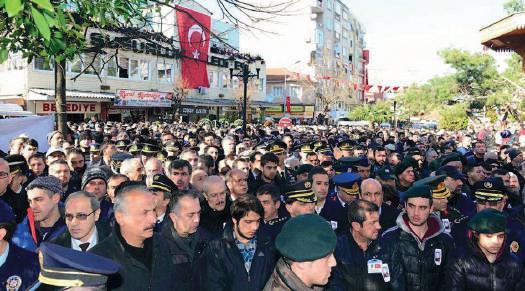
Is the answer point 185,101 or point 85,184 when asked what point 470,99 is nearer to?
point 85,184

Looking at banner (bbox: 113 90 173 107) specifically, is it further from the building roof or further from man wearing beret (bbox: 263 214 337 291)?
man wearing beret (bbox: 263 214 337 291)

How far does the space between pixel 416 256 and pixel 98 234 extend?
2.94 meters

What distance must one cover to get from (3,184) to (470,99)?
61.1 feet

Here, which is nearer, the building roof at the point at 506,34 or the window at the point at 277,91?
the building roof at the point at 506,34

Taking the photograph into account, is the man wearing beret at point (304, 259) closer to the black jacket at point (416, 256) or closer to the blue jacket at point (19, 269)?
the black jacket at point (416, 256)

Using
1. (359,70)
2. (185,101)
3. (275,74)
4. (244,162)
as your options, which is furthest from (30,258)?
(359,70)

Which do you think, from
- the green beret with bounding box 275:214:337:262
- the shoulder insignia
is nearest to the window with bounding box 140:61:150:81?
the shoulder insignia

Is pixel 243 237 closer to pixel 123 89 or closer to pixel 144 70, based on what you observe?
pixel 123 89

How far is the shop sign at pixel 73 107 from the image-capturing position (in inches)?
1104

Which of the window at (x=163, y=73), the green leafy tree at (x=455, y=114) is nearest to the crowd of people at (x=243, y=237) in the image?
the green leafy tree at (x=455, y=114)

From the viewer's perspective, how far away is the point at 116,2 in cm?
525

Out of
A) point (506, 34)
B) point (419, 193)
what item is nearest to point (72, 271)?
point (419, 193)

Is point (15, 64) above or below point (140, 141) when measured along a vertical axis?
above

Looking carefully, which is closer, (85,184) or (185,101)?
(85,184)
